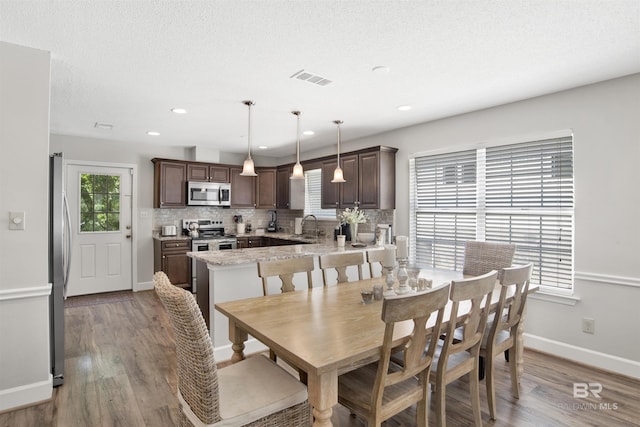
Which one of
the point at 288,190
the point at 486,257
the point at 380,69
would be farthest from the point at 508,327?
the point at 288,190

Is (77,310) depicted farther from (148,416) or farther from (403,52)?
(403,52)

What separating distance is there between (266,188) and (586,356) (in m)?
5.42

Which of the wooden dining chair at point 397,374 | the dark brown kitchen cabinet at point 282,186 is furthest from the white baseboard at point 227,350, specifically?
the dark brown kitchen cabinet at point 282,186

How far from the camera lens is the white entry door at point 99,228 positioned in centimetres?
538

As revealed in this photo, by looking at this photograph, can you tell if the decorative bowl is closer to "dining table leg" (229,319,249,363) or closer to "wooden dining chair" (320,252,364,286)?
"wooden dining chair" (320,252,364,286)

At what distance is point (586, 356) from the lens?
10.0ft

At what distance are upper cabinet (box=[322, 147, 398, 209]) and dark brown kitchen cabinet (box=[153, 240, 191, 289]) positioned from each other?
2.66m

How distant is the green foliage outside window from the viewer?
17.9 feet

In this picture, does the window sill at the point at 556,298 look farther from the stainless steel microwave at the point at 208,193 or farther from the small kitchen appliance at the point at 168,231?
the small kitchen appliance at the point at 168,231

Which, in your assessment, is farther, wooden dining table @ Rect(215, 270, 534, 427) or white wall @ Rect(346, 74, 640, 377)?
white wall @ Rect(346, 74, 640, 377)

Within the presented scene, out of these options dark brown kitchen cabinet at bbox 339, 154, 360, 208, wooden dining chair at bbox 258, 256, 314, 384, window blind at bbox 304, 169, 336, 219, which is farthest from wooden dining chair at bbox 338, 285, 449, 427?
window blind at bbox 304, 169, 336, 219

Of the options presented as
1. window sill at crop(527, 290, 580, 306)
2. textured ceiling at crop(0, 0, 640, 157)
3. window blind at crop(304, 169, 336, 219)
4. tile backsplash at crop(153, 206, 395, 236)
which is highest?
textured ceiling at crop(0, 0, 640, 157)

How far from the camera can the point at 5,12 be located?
1.98 meters

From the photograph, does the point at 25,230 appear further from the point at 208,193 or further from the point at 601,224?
the point at 601,224
